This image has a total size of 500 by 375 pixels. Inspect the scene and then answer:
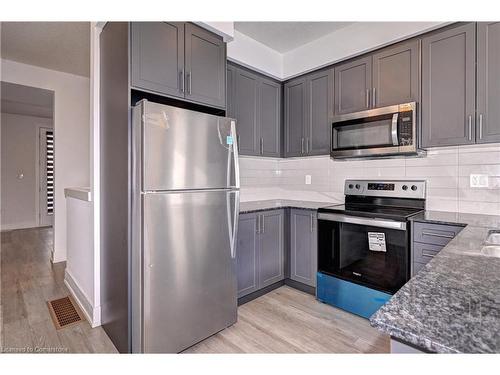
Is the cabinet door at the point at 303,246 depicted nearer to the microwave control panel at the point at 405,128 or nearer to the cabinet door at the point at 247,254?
the cabinet door at the point at 247,254

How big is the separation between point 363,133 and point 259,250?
58.5 inches

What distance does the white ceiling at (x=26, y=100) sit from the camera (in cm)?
382

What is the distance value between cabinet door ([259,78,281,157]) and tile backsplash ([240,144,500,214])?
240 mm

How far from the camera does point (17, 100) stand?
468 cm

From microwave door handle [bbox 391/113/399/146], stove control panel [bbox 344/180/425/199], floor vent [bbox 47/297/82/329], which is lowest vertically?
floor vent [bbox 47/297/82/329]

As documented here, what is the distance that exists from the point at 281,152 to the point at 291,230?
100 centimetres

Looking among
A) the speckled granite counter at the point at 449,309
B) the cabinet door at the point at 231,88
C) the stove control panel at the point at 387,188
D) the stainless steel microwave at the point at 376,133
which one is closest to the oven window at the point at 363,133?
the stainless steel microwave at the point at 376,133

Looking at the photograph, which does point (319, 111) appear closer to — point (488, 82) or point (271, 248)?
point (488, 82)

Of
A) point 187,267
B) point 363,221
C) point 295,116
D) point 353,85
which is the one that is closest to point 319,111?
point 295,116

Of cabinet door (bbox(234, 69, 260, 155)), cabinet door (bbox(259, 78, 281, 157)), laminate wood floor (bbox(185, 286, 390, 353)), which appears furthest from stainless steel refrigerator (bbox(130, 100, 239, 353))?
cabinet door (bbox(259, 78, 281, 157))

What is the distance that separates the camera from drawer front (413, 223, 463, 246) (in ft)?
5.74

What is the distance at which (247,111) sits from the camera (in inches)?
112

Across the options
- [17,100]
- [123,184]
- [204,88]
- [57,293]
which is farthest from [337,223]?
[17,100]

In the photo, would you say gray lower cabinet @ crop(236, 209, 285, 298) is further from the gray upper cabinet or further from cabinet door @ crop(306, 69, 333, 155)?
the gray upper cabinet
